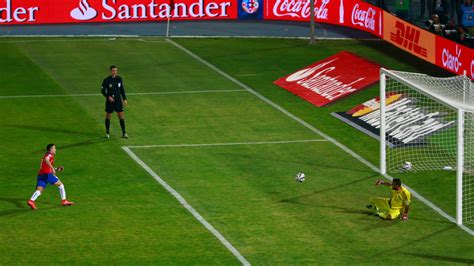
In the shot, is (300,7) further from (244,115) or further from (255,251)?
(255,251)

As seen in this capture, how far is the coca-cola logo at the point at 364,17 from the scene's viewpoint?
48.4 m

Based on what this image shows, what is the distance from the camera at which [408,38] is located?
43719 mm

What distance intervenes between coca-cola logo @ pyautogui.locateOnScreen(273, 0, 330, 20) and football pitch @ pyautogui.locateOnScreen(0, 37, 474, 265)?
714 centimetres

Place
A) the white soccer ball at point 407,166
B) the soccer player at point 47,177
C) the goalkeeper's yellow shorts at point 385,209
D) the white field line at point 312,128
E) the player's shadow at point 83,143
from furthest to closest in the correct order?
the player's shadow at point 83,143 → the white soccer ball at point 407,166 → the white field line at point 312,128 → the soccer player at point 47,177 → the goalkeeper's yellow shorts at point 385,209

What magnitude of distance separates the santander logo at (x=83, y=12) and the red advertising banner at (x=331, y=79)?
13.1m

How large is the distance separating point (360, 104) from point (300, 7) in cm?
1719

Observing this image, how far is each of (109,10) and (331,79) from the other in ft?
50.1

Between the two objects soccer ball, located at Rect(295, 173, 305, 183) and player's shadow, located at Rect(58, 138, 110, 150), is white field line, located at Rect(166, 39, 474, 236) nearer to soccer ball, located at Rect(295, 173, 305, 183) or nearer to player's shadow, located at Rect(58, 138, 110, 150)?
soccer ball, located at Rect(295, 173, 305, 183)

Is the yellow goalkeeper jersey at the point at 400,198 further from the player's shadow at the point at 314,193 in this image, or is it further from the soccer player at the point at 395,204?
the player's shadow at the point at 314,193

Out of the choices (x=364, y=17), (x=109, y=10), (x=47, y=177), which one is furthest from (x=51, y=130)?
(x=364, y=17)

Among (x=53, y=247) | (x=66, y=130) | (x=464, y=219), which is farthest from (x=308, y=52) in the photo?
(x=53, y=247)

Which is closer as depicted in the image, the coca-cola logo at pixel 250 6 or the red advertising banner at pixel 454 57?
the red advertising banner at pixel 454 57

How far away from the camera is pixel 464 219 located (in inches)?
1032

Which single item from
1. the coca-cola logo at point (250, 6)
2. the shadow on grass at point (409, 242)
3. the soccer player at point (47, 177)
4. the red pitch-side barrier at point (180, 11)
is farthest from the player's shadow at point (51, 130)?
the coca-cola logo at point (250, 6)
